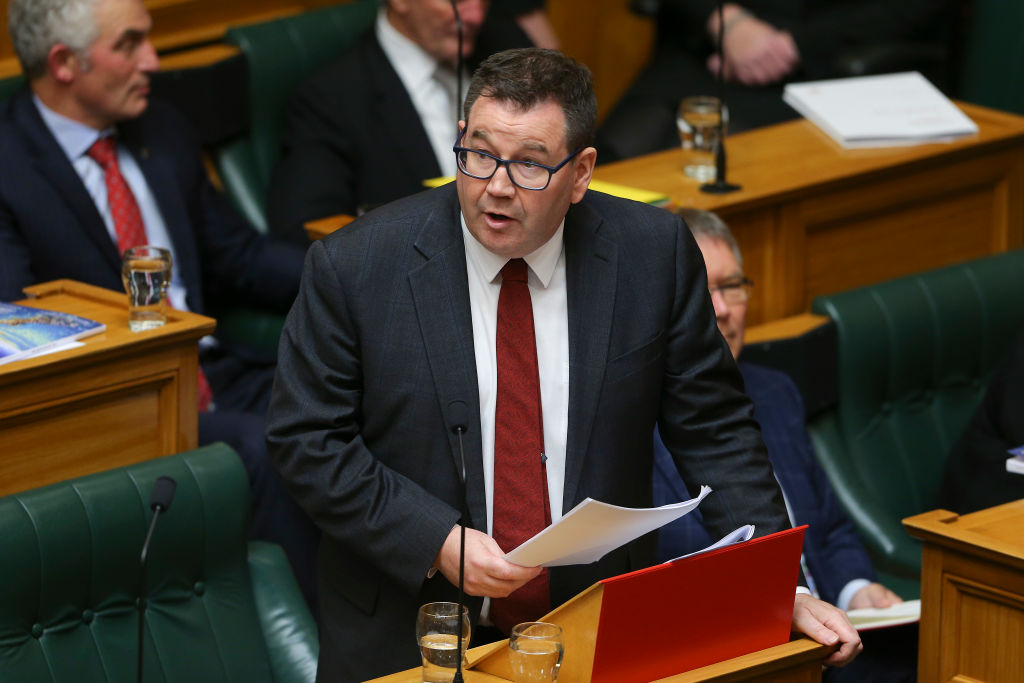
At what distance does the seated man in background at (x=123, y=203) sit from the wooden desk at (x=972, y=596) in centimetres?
126

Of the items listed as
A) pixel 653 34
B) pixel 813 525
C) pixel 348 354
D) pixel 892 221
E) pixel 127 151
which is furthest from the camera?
pixel 653 34

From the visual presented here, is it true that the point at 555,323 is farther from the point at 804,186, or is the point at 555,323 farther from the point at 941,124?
the point at 941,124

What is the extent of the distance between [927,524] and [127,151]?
190 cm

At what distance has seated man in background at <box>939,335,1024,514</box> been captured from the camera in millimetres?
2936

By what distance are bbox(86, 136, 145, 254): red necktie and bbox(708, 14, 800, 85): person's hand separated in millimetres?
1910

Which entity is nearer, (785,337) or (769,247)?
(785,337)

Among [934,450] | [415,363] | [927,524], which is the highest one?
[415,363]

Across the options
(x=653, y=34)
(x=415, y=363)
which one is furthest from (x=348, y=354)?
(x=653, y=34)

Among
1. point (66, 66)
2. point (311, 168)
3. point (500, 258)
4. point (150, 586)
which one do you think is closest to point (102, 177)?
point (66, 66)

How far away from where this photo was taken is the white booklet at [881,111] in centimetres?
369

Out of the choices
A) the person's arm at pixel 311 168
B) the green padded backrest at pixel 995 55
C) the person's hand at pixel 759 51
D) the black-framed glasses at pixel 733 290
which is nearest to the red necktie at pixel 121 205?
the person's arm at pixel 311 168

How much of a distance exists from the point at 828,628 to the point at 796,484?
1.01 meters

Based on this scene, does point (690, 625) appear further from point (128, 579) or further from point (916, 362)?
point (916, 362)

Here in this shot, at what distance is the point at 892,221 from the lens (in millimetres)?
3645
